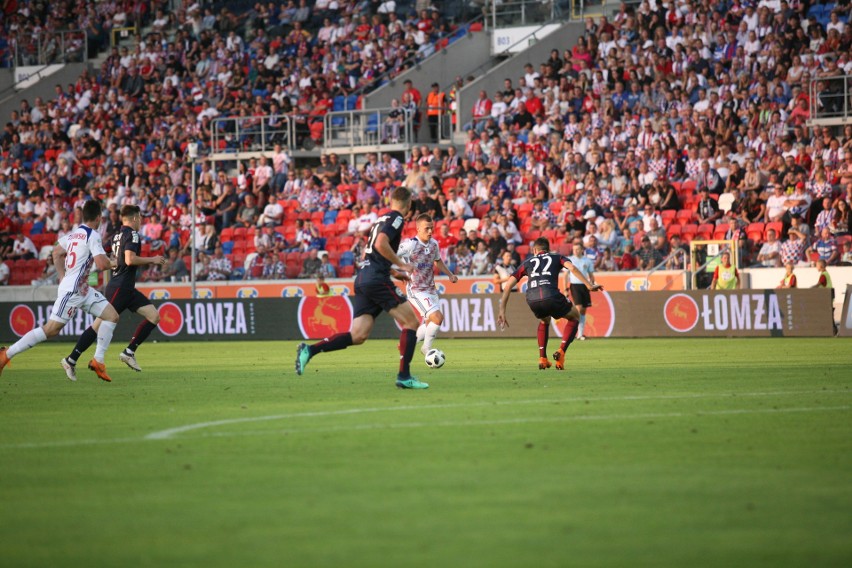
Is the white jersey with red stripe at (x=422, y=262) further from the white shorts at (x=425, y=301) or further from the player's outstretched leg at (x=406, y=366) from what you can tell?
the player's outstretched leg at (x=406, y=366)

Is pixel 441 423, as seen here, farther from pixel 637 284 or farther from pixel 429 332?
pixel 637 284

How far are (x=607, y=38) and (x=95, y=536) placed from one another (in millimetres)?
32262

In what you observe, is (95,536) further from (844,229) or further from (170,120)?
(170,120)

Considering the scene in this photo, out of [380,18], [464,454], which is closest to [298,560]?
[464,454]

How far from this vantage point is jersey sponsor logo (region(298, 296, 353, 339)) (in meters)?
31.8

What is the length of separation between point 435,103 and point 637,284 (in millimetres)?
12414

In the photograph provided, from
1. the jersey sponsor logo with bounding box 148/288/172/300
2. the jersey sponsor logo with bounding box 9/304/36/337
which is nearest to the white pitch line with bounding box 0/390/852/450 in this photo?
the jersey sponsor logo with bounding box 9/304/36/337

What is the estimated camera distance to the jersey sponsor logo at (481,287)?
103 ft

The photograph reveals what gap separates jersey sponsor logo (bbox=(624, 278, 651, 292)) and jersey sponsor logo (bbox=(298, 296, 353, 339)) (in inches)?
262

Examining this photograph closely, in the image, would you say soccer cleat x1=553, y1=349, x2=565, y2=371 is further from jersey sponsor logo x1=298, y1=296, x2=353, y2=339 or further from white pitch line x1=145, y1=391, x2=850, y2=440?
jersey sponsor logo x1=298, y1=296, x2=353, y2=339

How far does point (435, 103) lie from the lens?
40.0 metres

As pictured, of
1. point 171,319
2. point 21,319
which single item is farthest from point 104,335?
point 21,319

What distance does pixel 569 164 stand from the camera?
109 feet

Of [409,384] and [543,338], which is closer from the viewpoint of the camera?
[409,384]
